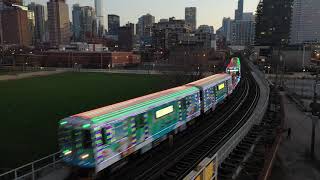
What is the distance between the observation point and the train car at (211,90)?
96.1ft

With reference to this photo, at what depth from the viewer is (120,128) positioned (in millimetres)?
17016

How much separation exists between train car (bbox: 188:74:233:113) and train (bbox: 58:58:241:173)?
371cm

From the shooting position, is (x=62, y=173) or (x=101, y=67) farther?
(x=101, y=67)

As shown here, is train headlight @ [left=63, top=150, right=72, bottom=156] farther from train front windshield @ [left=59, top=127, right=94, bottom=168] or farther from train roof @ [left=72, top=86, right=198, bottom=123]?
train roof @ [left=72, top=86, right=198, bottom=123]

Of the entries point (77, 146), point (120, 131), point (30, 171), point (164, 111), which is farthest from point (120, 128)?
point (30, 171)

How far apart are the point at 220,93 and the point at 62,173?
23769 mm

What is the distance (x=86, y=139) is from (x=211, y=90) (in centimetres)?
1949

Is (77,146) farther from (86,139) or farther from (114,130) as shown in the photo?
(114,130)

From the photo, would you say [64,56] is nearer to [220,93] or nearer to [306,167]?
[220,93]

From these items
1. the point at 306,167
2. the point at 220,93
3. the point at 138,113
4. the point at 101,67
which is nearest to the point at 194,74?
the point at 220,93

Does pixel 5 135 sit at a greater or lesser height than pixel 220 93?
lesser

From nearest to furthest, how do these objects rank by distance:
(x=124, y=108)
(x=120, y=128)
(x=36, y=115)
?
(x=120, y=128)
(x=124, y=108)
(x=36, y=115)

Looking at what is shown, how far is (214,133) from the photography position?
87.6 feet

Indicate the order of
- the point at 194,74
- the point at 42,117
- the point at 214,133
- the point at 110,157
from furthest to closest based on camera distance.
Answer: the point at 194,74, the point at 42,117, the point at 214,133, the point at 110,157
